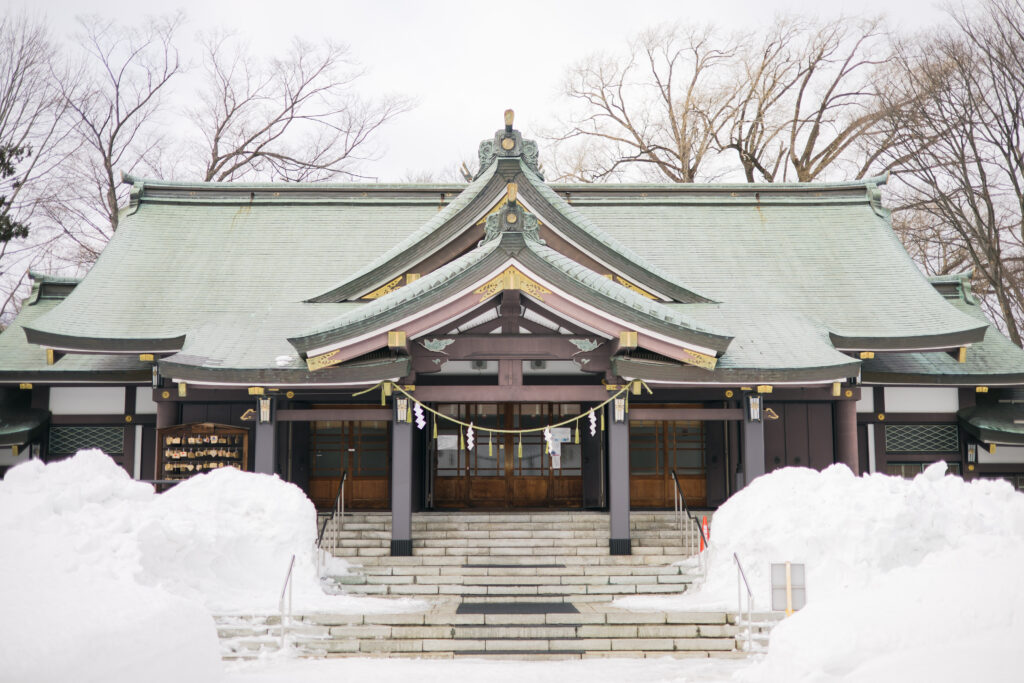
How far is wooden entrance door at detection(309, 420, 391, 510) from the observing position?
17016 mm

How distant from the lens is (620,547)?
1393 centimetres

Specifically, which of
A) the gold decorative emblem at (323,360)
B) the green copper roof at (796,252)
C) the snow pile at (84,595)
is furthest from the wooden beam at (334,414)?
the green copper roof at (796,252)

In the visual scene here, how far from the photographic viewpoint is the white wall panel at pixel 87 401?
55.0ft

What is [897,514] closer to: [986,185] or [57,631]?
[57,631]

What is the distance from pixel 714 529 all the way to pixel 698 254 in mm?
7899

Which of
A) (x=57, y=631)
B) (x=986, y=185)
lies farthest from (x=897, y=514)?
(x=986, y=185)

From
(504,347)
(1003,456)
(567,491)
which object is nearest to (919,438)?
(1003,456)

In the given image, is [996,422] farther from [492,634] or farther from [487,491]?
[492,634]

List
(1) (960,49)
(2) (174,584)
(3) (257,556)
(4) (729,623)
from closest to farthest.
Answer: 1. (2) (174,584)
2. (4) (729,623)
3. (3) (257,556)
4. (1) (960,49)

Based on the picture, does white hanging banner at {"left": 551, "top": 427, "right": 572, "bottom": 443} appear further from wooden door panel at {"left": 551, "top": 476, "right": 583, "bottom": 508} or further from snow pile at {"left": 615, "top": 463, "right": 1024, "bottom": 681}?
snow pile at {"left": 615, "top": 463, "right": 1024, "bottom": 681}

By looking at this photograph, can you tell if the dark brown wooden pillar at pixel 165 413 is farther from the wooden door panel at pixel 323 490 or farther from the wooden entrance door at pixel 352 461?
the wooden door panel at pixel 323 490

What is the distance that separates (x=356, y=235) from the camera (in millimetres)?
19266

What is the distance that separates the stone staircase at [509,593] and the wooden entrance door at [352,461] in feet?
5.55

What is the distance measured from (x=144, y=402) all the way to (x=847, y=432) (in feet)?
43.6
